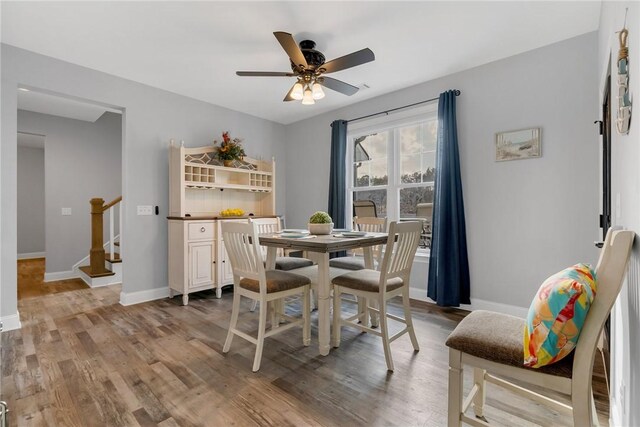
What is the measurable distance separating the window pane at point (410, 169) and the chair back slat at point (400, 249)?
5.75 feet

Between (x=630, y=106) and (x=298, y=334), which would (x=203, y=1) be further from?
(x=298, y=334)

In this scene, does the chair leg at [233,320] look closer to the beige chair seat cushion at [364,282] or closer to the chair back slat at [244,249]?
the chair back slat at [244,249]

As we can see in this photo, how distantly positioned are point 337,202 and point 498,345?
3.30m

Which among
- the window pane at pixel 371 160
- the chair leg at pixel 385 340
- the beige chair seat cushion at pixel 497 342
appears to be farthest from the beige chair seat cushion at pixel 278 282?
the window pane at pixel 371 160

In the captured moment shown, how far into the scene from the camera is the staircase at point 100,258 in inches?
177

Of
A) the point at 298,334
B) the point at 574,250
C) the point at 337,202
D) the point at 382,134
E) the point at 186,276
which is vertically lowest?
the point at 298,334

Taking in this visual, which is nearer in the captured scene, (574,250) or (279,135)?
(574,250)

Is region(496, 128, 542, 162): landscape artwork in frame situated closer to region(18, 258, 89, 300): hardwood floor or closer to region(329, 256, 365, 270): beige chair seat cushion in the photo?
region(329, 256, 365, 270): beige chair seat cushion

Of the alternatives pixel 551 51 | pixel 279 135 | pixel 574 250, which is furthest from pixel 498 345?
pixel 279 135

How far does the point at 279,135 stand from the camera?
5.33m

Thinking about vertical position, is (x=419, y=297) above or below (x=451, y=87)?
below

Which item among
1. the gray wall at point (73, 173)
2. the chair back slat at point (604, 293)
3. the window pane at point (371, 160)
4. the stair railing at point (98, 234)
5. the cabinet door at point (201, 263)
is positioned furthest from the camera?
the gray wall at point (73, 173)

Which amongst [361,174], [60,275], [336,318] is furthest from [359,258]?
[60,275]

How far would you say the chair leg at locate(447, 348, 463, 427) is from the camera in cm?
129
